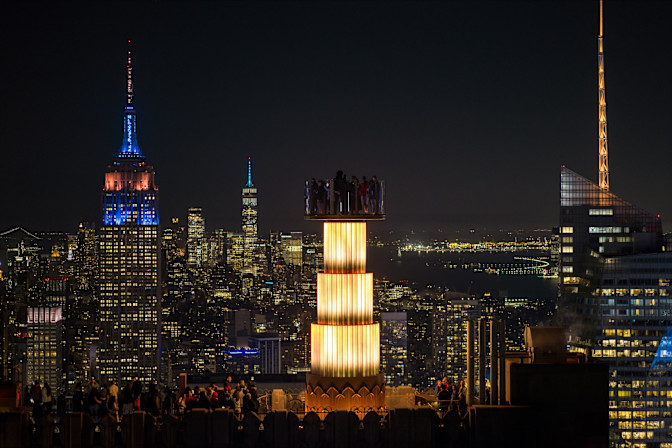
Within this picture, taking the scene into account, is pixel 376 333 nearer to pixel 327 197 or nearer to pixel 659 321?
pixel 327 197

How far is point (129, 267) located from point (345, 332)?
95225 millimetres

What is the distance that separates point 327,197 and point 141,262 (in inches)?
3794

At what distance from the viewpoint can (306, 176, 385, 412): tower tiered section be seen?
13328 mm

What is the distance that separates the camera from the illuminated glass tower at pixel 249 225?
53066 mm

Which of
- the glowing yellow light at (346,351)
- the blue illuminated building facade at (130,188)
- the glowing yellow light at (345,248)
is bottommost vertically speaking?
the glowing yellow light at (346,351)

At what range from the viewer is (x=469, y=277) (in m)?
90.8

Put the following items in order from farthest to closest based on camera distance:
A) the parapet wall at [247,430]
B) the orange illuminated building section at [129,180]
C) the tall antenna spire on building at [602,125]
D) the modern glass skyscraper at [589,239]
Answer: the orange illuminated building section at [129,180] → the modern glass skyscraper at [589,239] → the tall antenna spire on building at [602,125] → the parapet wall at [247,430]

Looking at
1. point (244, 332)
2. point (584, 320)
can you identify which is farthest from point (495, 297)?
point (584, 320)

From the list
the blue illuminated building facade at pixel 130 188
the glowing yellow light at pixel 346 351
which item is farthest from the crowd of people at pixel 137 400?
the blue illuminated building facade at pixel 130 188

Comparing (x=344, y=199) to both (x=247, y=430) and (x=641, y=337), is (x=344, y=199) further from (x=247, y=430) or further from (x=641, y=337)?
(x=641, y=337)

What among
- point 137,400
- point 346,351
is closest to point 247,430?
point 137,400

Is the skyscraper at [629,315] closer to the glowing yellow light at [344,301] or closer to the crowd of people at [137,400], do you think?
the glowing yellow light at [344,301]

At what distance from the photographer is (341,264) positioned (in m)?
13.5

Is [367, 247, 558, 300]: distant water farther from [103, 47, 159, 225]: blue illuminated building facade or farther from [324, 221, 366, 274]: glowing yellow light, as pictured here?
[324, 221, 366, 274]: glowing yellow light
